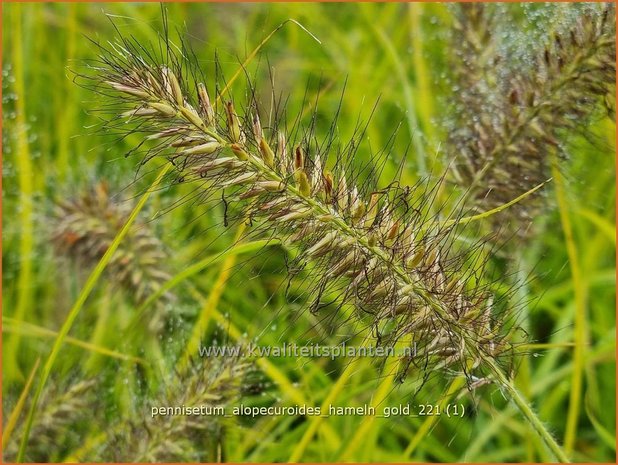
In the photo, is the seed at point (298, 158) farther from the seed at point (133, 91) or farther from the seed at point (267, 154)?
the seed at point (133, 91)

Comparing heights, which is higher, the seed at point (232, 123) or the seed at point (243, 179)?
the seed at point (232, 123)

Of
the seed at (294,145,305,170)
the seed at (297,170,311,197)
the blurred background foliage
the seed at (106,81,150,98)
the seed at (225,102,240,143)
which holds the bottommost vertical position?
the blurred background foliage

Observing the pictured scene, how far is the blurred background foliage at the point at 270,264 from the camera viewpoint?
4.35 feet

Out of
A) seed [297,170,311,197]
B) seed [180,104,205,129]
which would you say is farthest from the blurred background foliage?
seed [180,104,205,129]

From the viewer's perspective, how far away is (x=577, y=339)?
53.3 inches

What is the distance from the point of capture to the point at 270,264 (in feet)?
5.76

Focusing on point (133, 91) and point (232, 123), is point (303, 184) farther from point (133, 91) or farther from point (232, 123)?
point (133, 91)

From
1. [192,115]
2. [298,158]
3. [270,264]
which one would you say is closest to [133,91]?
[192,115]

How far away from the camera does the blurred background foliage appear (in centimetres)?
133

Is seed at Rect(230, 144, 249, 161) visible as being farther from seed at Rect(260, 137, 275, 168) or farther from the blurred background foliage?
the blurred background foliage

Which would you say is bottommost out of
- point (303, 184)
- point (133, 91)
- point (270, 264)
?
point (270, 264)

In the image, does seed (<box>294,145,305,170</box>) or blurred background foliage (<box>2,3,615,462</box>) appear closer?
seed (<box>294,145,305,170</box>)

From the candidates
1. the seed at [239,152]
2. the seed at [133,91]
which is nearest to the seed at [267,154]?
the seed at [239,152]

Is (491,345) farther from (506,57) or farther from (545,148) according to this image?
(506,57)
